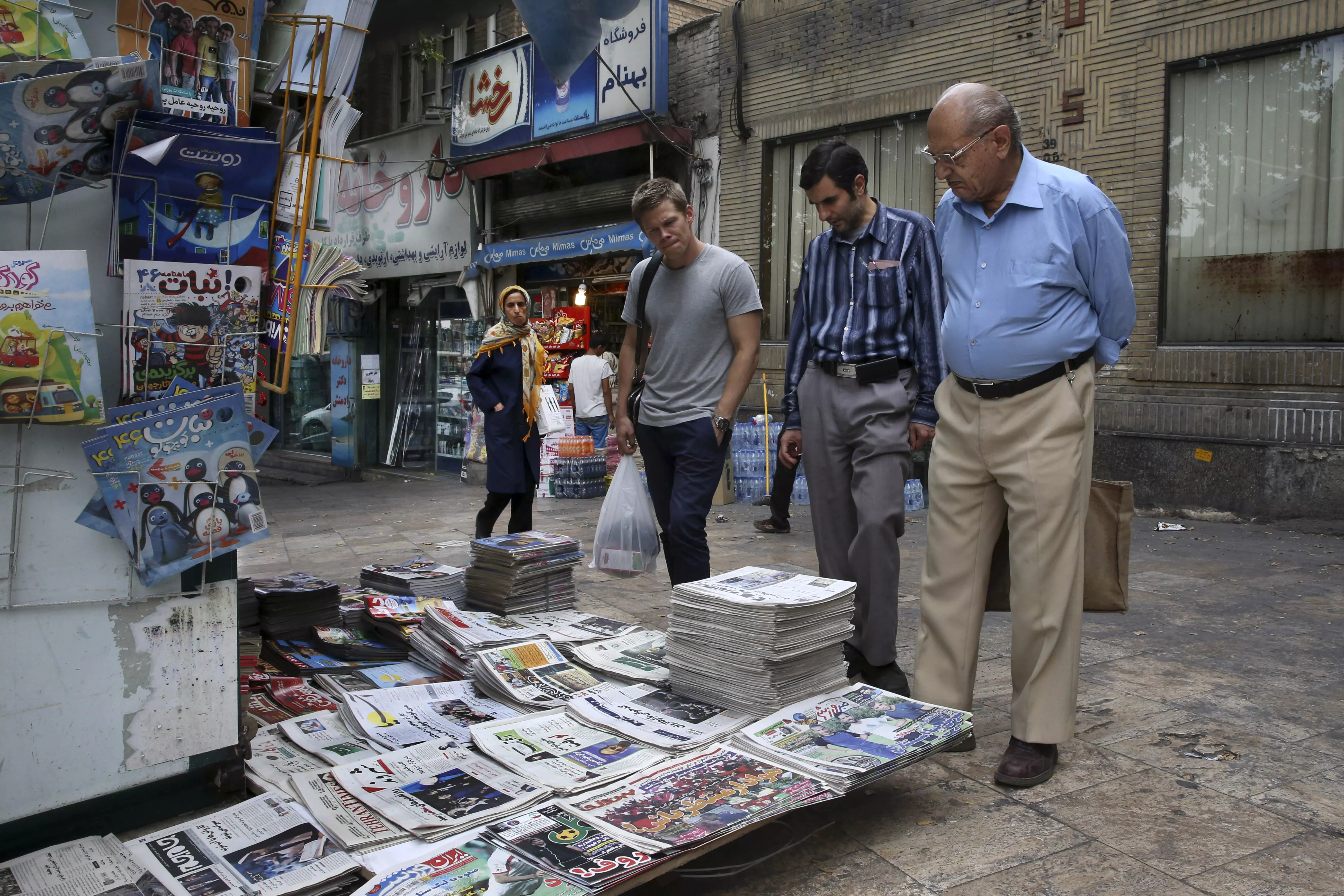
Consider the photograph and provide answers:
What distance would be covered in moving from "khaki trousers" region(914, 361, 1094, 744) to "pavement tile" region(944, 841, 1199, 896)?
1.69ft

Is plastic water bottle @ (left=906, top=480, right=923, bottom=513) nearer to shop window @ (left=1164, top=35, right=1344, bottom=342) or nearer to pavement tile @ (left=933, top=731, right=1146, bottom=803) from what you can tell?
shop window @ (left=1164, top=35, right=1344, bottom=342)

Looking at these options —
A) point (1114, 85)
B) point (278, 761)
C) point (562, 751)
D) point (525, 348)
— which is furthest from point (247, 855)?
point (1114, 85)

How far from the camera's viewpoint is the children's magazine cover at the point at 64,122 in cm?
225

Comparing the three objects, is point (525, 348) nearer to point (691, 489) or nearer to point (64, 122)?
point (691, 489)

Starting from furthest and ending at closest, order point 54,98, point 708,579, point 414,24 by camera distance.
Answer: point 414,24, point 708,579, point 54,98

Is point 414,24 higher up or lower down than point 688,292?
higher up

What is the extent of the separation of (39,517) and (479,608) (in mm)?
2332

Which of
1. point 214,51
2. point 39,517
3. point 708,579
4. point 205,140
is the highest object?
point 214,51

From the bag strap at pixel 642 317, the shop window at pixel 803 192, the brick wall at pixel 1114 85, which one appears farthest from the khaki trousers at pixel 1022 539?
the shop window at pixel 803 192

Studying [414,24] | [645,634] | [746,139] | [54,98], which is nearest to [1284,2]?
[746,139]

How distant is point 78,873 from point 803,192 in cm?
994

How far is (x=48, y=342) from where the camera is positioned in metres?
2.36

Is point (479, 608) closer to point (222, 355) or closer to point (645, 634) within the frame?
point (645, 634)

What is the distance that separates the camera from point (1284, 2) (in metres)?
7.53
